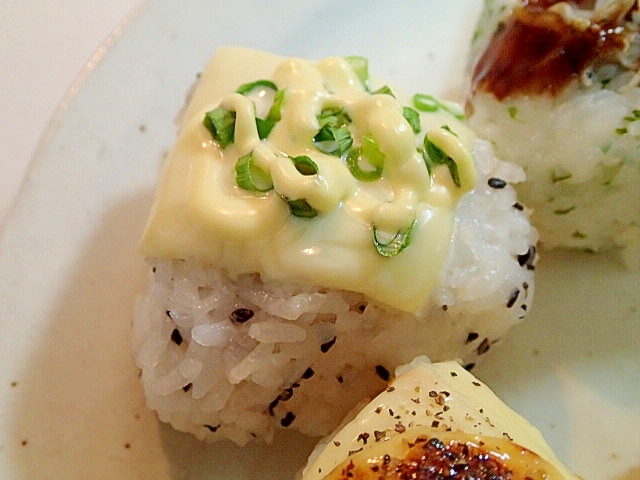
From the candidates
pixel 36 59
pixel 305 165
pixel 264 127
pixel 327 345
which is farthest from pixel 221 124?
pixel 36 59

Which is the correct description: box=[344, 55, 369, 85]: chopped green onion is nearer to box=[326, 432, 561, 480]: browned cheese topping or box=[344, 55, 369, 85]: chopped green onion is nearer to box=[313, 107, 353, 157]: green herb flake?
box=[313, 107, 353, 157]: green herb flake

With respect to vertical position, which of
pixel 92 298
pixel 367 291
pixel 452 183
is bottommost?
pixel 92 298

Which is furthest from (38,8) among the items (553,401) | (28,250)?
(553,401)

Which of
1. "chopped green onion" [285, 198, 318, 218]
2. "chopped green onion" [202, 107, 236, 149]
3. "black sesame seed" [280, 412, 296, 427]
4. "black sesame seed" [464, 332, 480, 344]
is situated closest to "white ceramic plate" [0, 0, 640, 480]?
"black sesame seed" [280, 412, 296, 427]

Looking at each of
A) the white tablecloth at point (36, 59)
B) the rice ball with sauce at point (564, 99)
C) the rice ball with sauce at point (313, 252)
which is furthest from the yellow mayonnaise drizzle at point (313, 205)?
the white tablecloth at point (36, 59)

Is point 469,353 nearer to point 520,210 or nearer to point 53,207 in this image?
point 520,210

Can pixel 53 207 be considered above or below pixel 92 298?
above

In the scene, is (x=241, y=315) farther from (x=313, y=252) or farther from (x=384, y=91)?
(x=384, y=91)
